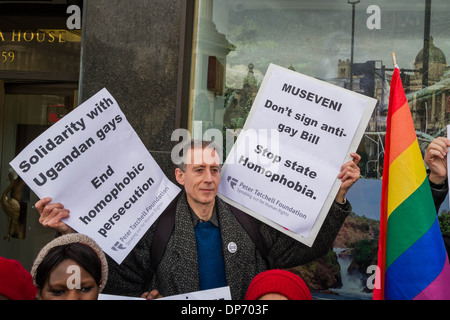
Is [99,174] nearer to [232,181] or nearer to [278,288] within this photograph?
[232,181]

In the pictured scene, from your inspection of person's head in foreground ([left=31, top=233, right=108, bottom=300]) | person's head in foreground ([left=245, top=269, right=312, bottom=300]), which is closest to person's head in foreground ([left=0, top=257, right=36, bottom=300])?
person's head in foreground ([left=31, top=233, right=108, bottom=300])

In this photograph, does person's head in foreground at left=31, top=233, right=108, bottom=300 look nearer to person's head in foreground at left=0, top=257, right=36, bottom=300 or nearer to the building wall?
person's head in foreground at left=0, top=257, right=36, bottom=300

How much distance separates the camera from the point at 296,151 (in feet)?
10.6

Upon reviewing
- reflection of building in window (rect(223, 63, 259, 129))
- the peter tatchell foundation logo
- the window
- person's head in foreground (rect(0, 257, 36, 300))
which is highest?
the window

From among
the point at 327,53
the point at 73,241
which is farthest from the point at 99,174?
the point at 327,53

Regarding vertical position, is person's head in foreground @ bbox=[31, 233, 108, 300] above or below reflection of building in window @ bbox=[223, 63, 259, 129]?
below

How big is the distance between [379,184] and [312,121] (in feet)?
6.20

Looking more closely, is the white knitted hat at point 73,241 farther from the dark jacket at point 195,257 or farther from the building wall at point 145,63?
the building wall at point 145,63

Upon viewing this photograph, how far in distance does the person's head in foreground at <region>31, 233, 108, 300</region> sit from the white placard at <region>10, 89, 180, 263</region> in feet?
1.05

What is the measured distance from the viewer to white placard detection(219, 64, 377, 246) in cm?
318

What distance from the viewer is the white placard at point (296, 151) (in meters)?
3.18

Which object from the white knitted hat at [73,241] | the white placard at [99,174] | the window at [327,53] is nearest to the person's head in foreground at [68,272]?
the white knitted hat at [73,241]

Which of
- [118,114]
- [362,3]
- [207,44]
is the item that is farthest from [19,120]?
[362,3]

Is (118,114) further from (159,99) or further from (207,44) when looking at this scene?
(207,44)
